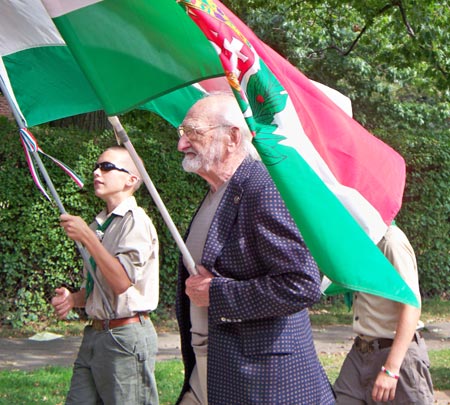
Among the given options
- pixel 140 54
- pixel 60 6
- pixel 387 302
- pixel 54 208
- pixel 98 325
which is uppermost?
pixel 60 6

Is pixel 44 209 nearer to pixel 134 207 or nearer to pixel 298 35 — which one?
pixel 134 207

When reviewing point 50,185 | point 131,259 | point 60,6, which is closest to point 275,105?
point 60,6

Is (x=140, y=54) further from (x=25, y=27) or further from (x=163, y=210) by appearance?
(x=25, y=27)

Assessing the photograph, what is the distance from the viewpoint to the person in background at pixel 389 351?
4152 millimetres

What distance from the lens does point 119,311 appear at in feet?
15.3

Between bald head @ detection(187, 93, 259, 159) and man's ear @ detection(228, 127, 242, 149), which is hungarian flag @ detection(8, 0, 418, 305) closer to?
bald head @ detection(187, 93, 259, 159)

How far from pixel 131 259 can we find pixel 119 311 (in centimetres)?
31

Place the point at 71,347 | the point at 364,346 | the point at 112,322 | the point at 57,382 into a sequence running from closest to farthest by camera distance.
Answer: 1. the point at 364,346
2. the point at 112,322
3. the point at 57,382
4. the point at 71,347

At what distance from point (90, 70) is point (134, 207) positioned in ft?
4.09

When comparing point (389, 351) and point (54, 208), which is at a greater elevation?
point (389, 351)

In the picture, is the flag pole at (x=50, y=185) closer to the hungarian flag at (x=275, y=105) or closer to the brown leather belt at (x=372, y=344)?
the hungarian flag at (x=275, y=105)

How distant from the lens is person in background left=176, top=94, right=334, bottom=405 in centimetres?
331

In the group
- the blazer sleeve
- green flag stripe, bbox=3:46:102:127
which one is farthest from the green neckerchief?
the blazer sleeve

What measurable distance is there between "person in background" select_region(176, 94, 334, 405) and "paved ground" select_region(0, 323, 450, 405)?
4744 millimetres
